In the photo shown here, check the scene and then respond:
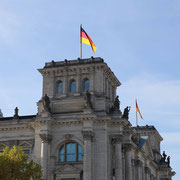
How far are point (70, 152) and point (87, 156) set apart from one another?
366 cm

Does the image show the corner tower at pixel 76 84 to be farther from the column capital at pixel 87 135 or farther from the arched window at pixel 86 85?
the column capital at pixel 87 135

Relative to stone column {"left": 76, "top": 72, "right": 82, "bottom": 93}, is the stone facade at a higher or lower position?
lower

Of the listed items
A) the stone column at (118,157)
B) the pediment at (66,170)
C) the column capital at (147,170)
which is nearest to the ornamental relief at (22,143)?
the pediment at (66,170)

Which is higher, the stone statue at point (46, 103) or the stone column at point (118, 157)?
the stone statue at point (46, 103)

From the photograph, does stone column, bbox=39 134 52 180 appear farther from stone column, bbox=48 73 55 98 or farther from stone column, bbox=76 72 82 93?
stone column, bbox=76 72 82 93

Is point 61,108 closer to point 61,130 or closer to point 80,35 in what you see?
point 61,130

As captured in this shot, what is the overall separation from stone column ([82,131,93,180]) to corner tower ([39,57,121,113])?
14.5 ft

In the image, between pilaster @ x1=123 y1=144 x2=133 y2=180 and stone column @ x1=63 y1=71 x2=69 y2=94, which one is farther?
pilaster @ x1=123 y1=144 x2=133 y2=180

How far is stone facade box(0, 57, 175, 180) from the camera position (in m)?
54.7

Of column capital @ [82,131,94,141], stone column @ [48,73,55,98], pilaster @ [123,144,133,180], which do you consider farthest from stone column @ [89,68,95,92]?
pilaster @ [123,144,133,180]

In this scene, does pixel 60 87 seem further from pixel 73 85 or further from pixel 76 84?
pixel 76 84

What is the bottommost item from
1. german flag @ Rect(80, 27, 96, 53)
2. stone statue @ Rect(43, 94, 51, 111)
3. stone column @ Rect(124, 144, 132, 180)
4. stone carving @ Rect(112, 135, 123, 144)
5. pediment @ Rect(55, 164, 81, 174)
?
pediment @ Rect(55, 164, 81, 174)

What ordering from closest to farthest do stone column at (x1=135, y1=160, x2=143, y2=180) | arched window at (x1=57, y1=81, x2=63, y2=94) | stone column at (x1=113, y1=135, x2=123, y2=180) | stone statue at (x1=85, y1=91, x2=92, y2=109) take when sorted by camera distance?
1. stone column at (x1=113, y1=135, x2=123, y2=180)
2. stone statue at (x1=85, y1=91, x2=92, y2=109)
3. arched window at (x1=57, y1=81, x2=63, y2=94)
4. stone column at (x1=135, y1=160, x2=143, y2=180)

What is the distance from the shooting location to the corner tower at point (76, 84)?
5828cm
